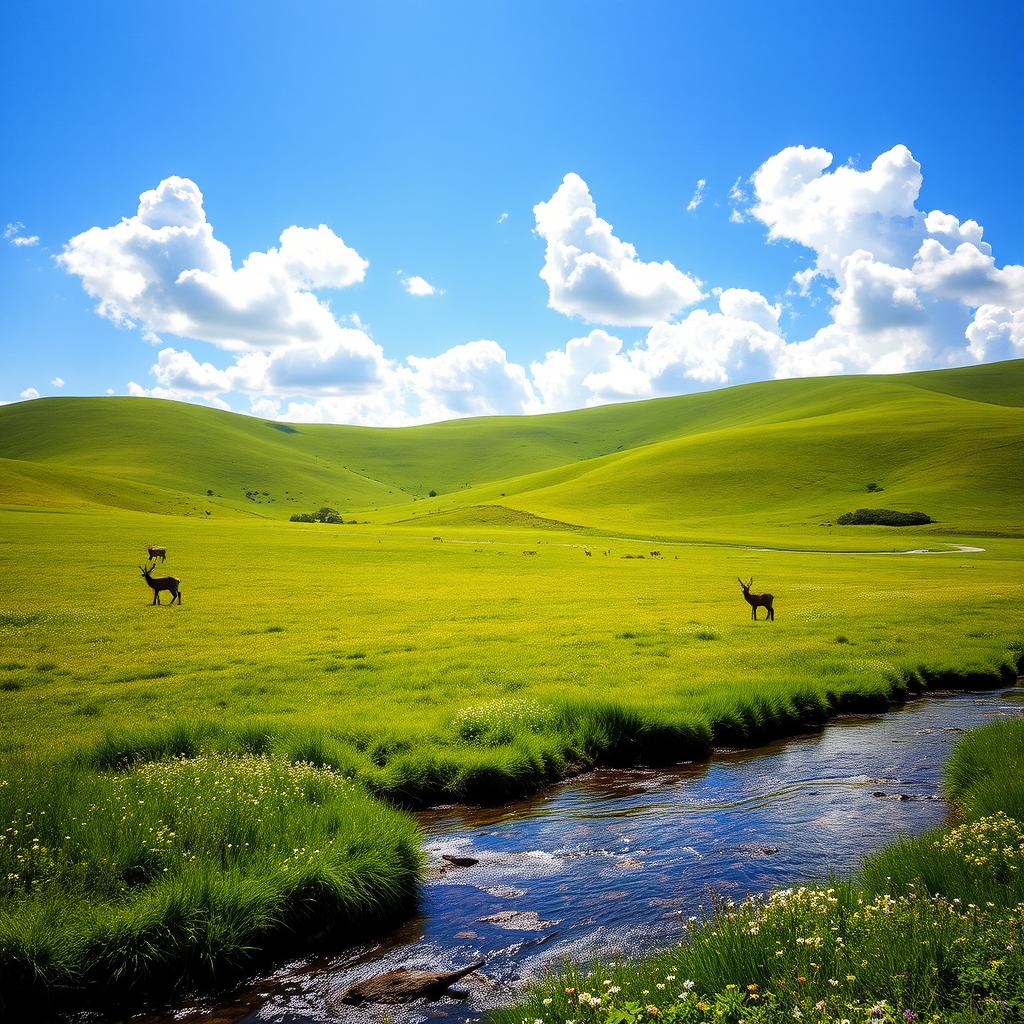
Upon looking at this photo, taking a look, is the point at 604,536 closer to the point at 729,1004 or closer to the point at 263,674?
the point at 263,674

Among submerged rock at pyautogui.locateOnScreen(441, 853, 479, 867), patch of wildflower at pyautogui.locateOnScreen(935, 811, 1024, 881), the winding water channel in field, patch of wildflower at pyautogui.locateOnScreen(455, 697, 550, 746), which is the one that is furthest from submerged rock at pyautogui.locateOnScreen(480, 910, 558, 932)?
patch of wildflower at pyautogui.locateOnScreen(455, 697, 550, 746)

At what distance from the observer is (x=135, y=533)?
216 ft

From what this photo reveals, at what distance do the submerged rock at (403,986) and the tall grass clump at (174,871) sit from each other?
1.26 m

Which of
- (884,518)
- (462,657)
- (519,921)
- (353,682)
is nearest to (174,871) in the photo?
(519,921)

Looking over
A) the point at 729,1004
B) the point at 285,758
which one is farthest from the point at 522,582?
the point at 729,1004

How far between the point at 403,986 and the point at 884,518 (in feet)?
355

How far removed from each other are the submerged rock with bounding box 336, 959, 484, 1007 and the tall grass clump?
4.14ft

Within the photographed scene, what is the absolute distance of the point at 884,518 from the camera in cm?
9994

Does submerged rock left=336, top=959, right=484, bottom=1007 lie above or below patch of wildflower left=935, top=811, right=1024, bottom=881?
below

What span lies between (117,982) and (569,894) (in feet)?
18.5

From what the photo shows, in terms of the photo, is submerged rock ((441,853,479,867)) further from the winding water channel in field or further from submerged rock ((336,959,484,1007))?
submerged rock ((336,959,484,1007))

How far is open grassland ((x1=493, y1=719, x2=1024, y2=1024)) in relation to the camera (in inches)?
198

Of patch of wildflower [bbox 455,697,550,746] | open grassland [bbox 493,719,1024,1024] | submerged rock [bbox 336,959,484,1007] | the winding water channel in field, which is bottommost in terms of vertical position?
the winding water channel in field

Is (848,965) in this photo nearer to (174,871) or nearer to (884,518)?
(174,871)
